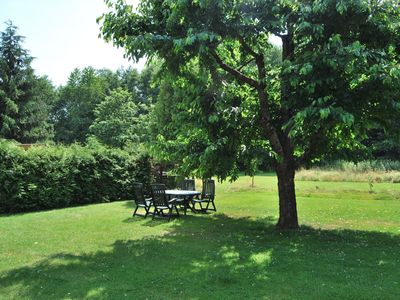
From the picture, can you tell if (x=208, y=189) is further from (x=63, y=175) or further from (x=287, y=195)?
(x=63, y=175)

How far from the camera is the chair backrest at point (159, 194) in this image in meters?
11.8

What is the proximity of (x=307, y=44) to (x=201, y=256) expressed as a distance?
4.77m

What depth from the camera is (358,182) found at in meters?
23.6

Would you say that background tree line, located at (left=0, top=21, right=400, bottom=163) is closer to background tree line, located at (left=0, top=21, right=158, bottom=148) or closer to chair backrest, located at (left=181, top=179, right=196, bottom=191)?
background tree line, located at (left=0, top=21, right=158, bottom=148)

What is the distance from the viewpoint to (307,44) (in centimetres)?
834

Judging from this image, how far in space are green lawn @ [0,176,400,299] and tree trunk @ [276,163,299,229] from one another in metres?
0.38

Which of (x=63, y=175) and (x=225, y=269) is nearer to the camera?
(x=225, y=269)

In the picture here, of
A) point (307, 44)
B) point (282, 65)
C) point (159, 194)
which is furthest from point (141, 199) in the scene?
point (307, 44)

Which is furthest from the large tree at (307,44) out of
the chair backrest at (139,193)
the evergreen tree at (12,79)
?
the evergreen tree at (12,79)

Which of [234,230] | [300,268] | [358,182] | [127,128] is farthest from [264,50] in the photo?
[127,128]

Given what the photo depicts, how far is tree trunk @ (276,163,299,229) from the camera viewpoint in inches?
386

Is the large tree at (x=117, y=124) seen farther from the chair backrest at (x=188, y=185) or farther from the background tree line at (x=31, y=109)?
the chair backrest at (x=188, y=185)

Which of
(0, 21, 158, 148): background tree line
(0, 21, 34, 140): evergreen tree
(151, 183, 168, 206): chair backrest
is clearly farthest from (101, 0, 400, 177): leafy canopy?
(0, 21, 34, 140): evergreen tree

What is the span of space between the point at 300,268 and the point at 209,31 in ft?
14.6
